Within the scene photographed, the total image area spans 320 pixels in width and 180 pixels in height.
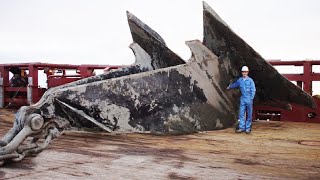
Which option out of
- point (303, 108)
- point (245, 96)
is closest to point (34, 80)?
point (245, 96)

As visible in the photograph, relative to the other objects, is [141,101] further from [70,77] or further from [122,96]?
[70,77]

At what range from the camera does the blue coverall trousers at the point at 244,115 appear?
555 cm

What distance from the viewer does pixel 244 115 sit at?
5.67 m

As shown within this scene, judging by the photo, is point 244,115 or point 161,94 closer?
point 161,94

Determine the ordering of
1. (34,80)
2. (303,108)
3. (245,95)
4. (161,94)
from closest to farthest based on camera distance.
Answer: (161,94), (245,95), (303,108), (34,80)

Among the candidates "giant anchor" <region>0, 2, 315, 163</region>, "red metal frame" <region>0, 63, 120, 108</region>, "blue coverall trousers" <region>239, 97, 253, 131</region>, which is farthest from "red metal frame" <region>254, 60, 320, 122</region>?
"red metal frame" <region>0, 63, 120, 108</region>

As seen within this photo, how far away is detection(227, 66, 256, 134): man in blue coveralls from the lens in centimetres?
554

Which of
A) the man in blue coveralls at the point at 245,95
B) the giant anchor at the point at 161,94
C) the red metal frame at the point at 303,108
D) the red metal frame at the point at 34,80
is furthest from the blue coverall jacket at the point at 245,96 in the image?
the red metal frame at the point at 34,80

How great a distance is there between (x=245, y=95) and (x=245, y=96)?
0.06 feet

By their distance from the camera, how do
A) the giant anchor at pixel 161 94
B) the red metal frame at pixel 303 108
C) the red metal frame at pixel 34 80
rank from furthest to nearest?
the red metal frame at pixel 34 80 < the red metal frame at pixel 303 108 < the giant anchor at pixel 161 94

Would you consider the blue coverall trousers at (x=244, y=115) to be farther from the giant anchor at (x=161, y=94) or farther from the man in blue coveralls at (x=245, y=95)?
the giant anchor at (x=161, y=94)

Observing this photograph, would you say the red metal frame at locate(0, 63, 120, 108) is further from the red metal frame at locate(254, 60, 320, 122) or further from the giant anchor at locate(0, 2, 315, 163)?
the red metal frame at locate(254, 60, 320, 122)

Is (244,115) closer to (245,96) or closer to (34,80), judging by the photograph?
(245,96)

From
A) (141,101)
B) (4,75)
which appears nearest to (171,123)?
(141,101)
